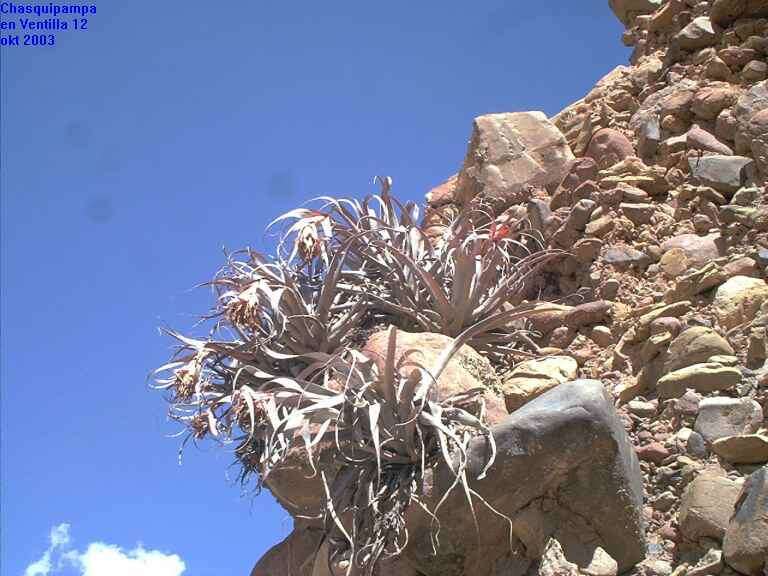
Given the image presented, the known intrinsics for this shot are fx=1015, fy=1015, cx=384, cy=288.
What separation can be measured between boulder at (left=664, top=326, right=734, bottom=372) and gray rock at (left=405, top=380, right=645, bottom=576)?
72cm

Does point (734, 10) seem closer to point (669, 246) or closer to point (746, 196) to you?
point (746, 196)

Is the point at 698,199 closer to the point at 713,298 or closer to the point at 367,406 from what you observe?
the point at 713,298

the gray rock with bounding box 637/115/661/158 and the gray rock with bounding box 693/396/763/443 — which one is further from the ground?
the gray rock with bounding box 637/115/661/158

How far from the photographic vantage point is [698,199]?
639cm

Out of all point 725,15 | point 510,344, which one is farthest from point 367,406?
point 725,15

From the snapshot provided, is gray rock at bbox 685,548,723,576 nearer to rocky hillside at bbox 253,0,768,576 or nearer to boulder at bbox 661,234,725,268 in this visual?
rocky hillside at bbox 253,0,768,576

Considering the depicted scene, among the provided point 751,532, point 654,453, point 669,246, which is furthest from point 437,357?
point 751,532

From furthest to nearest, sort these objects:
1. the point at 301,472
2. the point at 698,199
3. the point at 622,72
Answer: the point at 622,72
the point at 698,199
the point at 301,472

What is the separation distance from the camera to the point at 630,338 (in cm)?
571

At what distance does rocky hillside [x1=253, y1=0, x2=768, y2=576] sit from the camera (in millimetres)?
4445

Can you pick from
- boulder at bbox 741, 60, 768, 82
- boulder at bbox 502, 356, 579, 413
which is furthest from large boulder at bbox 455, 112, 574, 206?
boulder at bbox 502, 356, 579, 413

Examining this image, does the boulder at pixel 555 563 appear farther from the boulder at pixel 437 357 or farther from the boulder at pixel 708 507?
the boulder at pixel 437 357

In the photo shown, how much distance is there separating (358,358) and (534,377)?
1348 mm

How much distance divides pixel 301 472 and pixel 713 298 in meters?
2.40
